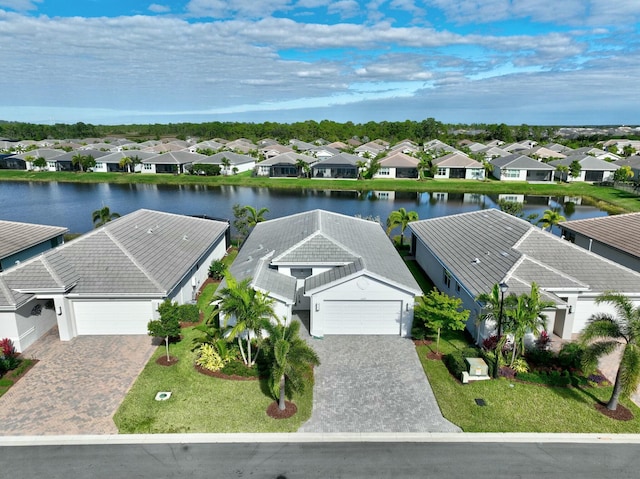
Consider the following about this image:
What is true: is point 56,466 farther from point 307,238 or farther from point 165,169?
point 165,169

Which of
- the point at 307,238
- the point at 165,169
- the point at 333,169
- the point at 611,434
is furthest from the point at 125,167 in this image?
the point at 611,434

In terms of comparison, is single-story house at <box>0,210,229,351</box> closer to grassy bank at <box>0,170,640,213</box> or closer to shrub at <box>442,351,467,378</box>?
shrub at <box>442,351,467,378</box>

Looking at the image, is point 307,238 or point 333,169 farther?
point 333,169

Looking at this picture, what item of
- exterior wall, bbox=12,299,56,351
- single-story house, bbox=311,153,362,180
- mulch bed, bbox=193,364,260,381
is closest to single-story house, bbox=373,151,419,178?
single-story house, bbox=311,153,362,180

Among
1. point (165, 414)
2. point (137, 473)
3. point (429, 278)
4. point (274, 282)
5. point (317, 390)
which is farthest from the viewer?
point (429, 278)

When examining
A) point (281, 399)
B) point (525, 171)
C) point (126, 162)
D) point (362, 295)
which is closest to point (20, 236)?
point (281, 399)
